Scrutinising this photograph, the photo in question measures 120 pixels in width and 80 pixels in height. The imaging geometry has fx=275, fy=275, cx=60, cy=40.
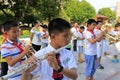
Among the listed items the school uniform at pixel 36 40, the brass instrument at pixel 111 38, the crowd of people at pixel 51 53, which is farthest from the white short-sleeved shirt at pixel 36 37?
the crowd of people at pixel 51 53

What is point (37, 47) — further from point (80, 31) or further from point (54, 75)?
point (54, 75)

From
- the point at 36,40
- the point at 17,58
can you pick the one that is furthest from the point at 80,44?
the point at 17,58

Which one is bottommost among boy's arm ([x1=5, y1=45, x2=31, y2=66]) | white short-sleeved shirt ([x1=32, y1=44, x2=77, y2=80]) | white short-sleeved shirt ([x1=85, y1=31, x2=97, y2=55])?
white short-sleeved shirt ([x1=85, y1=31, x2=97, y2=55])

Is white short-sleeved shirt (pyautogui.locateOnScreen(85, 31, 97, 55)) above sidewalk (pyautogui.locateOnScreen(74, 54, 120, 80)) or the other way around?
above

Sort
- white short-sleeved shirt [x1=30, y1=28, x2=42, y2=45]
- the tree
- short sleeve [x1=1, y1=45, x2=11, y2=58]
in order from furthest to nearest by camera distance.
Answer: the tree < white short-sleeved shirt [x1=30, y1=28, x2=42, y2=45] < short sleeve [x1=1, y1=45, x2=11, y2=58]

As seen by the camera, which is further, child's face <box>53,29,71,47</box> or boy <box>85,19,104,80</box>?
boy <box>85,19,104,80</box>

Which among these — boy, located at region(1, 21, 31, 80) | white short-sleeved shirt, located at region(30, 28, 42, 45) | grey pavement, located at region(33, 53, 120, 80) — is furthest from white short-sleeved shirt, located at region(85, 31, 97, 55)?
white short-sleeved shirt, located at region(30, 28, 42, 45)

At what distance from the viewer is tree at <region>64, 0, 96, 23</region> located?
215 feet

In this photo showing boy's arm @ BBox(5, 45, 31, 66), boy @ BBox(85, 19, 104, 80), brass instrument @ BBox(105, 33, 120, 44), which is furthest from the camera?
brass instrument @ BBox(105, 33, 120, 44)

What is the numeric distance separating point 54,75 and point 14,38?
1.31 meters

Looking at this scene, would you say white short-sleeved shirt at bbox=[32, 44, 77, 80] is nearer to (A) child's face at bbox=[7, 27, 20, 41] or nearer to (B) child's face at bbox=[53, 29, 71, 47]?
(B) child's face at bbox=[53, 29, 71, 47]

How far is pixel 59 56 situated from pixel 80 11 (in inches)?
2730

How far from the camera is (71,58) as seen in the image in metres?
2.61

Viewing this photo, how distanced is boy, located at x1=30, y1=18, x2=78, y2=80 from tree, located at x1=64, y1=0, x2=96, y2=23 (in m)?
59.7
